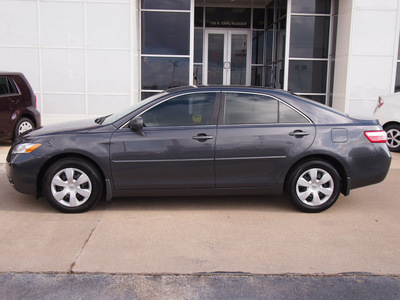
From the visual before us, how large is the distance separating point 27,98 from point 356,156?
7592 millimetres

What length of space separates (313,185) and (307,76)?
8.39m

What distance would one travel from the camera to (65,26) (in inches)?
451

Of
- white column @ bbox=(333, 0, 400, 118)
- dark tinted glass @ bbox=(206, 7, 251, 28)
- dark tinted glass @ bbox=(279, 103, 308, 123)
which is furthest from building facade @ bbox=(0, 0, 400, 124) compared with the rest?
dark tinted glass @ bbox=(279, 103, 308, 123)

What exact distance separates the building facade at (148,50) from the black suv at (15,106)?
2.19 meters

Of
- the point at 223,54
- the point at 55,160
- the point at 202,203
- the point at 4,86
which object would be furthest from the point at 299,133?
the point at 223,54

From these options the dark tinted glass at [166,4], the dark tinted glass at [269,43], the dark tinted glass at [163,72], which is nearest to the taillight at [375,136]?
the dark tinted glass at [163,72]

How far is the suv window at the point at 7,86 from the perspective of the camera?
8898 millimetres

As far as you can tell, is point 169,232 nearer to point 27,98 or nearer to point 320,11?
point 27,98

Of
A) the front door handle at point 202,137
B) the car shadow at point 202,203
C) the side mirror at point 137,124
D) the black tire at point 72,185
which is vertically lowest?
the car shadow at point 202,203

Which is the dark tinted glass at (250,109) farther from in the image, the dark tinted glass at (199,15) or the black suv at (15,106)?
the dark tinted glass at (199,15)

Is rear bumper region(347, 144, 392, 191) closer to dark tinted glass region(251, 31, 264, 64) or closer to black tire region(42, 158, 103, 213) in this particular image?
black tire region(42, 158, 103, 213)

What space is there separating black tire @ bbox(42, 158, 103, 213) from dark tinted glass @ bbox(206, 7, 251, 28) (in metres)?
10.9

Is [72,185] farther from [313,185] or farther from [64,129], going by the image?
[313,185]

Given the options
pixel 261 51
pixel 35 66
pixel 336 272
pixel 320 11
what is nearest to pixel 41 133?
pixel 336 272
